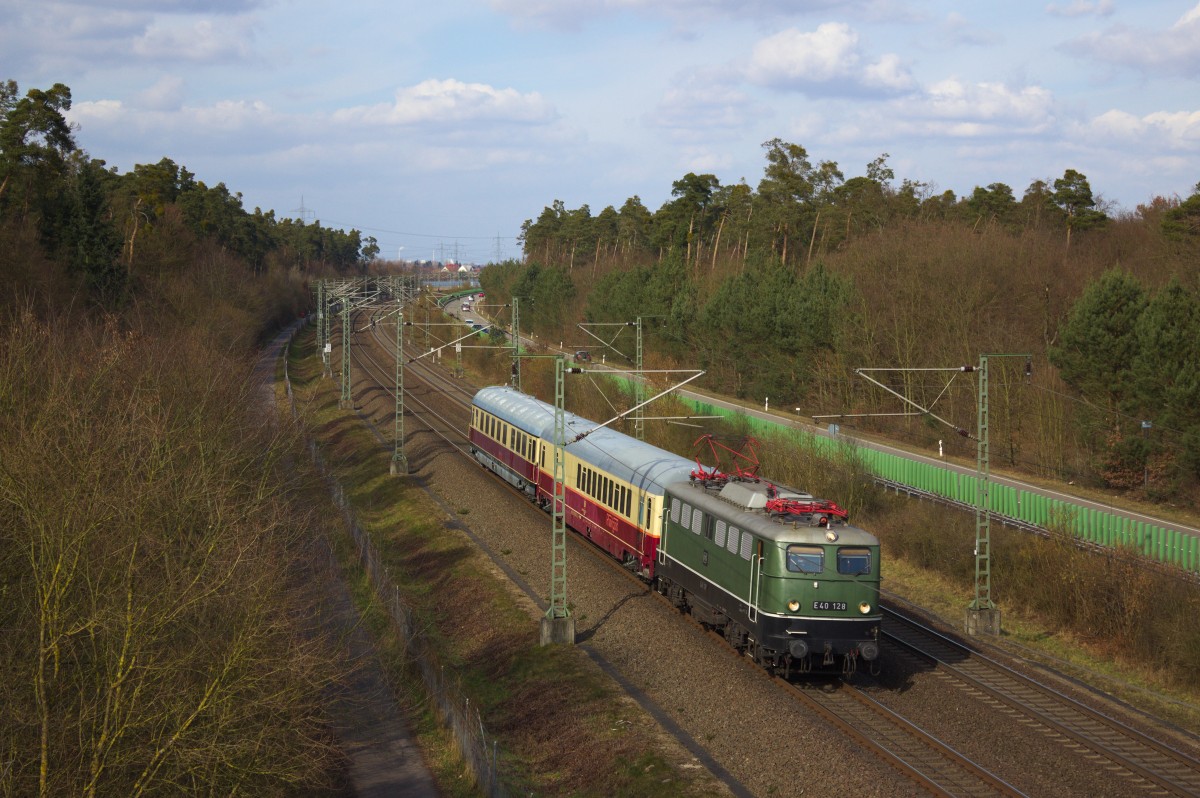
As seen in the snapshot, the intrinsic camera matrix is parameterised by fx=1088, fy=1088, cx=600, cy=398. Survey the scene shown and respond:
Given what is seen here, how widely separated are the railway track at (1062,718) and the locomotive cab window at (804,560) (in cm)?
373

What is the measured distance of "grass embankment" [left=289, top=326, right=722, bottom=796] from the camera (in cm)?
1616

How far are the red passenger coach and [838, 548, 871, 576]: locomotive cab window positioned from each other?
623 cm

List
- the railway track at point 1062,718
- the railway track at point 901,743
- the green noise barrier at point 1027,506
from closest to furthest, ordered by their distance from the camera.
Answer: the railway track at point 901,743, the railway track at point 1062,718, the green noise barrier at point 1027,506

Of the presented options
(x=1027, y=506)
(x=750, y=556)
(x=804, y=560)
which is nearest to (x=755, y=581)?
(x=750, y=556)

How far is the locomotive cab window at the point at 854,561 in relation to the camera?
18.3 metres

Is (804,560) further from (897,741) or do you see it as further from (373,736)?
(373,736)

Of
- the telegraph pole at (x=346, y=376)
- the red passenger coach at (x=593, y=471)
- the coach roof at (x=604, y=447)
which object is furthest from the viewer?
the telegraph pole at (x=346, y=376)

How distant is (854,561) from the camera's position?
723 inches

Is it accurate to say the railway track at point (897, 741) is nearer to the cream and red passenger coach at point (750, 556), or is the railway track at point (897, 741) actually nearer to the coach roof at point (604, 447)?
the cream and red passenger coach at point (750, 556)

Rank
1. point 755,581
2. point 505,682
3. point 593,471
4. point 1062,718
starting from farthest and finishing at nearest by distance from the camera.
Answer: point 593,471, point 505,682, point 755,581, point 1062,718

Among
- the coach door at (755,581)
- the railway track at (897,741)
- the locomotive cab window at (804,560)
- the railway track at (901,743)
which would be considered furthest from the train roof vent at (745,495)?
the railway track at (901,743)

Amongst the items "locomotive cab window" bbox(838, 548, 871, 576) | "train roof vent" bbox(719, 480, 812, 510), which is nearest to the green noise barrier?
"train roof vent" bbox(719, 480, 812, 510)

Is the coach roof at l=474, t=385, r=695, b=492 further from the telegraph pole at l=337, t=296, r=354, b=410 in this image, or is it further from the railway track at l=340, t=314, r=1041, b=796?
the telegraph pole at l=337, t=296, r=354, b=410

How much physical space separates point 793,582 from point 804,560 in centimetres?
41
